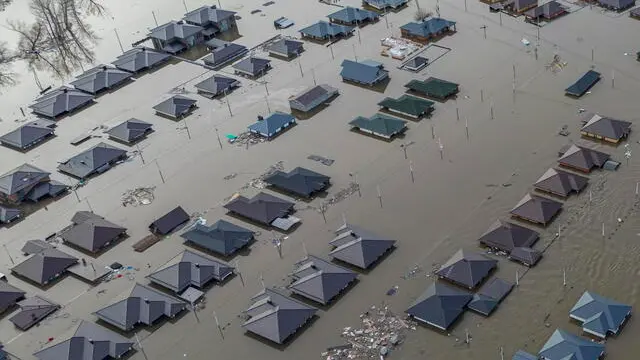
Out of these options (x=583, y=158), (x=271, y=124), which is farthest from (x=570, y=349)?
(x=271, y=124)

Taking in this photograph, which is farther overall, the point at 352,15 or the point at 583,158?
the point at 352,15

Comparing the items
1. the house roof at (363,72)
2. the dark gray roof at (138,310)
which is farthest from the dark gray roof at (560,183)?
the dark gray roof at (138,310)

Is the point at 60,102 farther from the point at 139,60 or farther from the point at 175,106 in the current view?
the point at 175,106

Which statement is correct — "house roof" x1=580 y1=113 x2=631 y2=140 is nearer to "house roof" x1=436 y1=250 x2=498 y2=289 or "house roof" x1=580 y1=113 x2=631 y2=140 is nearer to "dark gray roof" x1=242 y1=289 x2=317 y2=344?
"house roof" x1=436 y1=250 x2=498 y2=289

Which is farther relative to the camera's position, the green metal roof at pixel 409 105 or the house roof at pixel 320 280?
the green metal roof at pixel 409 105

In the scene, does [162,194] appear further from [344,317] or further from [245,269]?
[344,317]

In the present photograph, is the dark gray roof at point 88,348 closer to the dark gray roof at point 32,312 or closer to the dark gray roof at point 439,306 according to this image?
the dark gray roof at point 32,312
